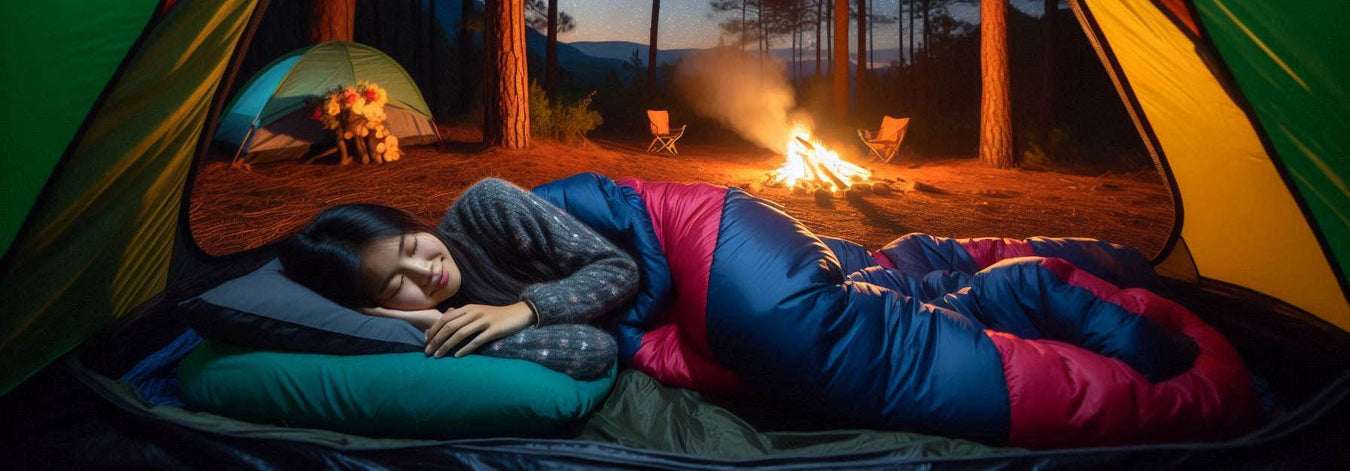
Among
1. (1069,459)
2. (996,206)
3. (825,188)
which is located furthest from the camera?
(825,188)

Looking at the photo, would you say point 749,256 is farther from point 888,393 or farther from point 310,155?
point 310,155

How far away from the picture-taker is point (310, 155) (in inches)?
207

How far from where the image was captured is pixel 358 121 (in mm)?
4961

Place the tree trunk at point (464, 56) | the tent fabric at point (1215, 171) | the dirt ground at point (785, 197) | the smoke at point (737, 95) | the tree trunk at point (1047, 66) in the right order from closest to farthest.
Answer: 1. the tent fabric at point (1215, 171)
2. the dirt ground at point (785, 197)
3. the tree trunk at point (1047, 66)
4. the smoke at point (737, 95)
5. the tree trunk at point (464, 56)

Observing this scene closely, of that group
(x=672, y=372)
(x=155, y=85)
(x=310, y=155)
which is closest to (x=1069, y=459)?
(x=672, y=372)

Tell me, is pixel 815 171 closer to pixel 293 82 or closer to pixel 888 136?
pixel 888 136

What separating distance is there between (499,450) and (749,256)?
0.73 meters

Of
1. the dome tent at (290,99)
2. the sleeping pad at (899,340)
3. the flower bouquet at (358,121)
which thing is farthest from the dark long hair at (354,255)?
the dome tent at (290,99)

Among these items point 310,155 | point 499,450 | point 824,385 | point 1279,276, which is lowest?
point 499,450

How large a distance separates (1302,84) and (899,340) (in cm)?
109

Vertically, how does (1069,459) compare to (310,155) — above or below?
below

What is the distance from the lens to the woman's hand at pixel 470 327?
4.70ft

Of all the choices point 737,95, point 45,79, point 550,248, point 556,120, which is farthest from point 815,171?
point 737,95

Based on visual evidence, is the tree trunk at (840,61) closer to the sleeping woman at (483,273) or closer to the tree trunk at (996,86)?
the tree trunk at (996,86)
